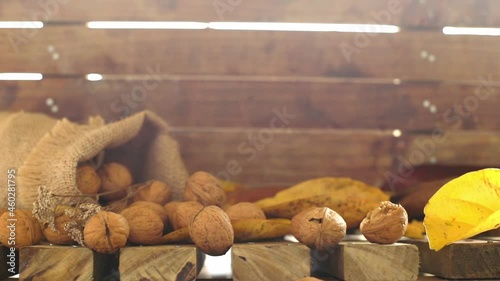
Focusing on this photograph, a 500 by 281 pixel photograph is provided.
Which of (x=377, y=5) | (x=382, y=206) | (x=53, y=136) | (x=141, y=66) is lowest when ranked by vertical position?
(x=382, y=206)

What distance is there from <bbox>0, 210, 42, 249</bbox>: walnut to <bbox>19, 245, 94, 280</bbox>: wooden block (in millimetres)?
60

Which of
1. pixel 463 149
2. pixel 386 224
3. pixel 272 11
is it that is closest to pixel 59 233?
pixel 386 224

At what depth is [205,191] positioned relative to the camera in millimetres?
1350

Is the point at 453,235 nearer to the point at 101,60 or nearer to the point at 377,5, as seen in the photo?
the point at 377,5

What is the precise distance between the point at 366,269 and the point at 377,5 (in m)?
1.40

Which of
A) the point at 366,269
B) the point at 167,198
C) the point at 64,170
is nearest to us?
the point at 366,269

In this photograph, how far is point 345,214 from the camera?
1376 millimetres

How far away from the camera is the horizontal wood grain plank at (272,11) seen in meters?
2.28

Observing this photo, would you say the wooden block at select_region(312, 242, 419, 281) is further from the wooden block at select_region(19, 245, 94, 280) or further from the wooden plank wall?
the wooden plank wall

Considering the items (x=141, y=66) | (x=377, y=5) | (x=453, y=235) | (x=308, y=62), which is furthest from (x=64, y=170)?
(x=377, y=5)

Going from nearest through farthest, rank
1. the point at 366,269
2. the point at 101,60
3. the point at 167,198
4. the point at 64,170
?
the point at 366,269 → the point at 64,170 → the point at 167,198 → the point at 101,60

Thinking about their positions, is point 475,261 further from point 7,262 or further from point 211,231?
point 7,262

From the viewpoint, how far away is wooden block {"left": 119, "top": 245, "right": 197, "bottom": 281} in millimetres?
1081

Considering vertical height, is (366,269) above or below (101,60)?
below
